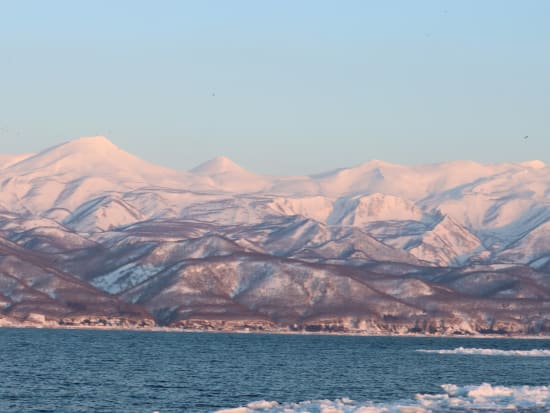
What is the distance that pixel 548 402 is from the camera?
163 metres

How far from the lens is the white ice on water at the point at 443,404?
494 ft

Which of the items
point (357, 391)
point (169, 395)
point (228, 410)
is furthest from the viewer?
point (357, 391)

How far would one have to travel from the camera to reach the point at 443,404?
159m

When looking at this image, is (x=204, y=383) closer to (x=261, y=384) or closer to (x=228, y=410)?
(x=261, y=384)

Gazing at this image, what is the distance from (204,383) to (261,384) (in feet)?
28.2

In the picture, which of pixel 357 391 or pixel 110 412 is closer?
pixel 110 412

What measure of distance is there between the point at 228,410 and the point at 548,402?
4199 cm

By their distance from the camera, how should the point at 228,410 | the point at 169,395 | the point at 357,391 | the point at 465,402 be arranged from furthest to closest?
the point at 357,391
the point at 169,395
the point at 465,402
the point at 228,410

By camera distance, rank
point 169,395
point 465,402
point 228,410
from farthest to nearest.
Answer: point 169,395 → point 465,402 → point 228,410

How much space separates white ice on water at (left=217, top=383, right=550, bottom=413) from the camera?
150625mm

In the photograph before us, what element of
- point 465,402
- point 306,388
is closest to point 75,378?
point 306,388

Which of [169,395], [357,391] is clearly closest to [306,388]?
[357,391]

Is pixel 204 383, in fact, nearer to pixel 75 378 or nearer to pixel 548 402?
pixel 75 378

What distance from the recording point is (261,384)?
197m
